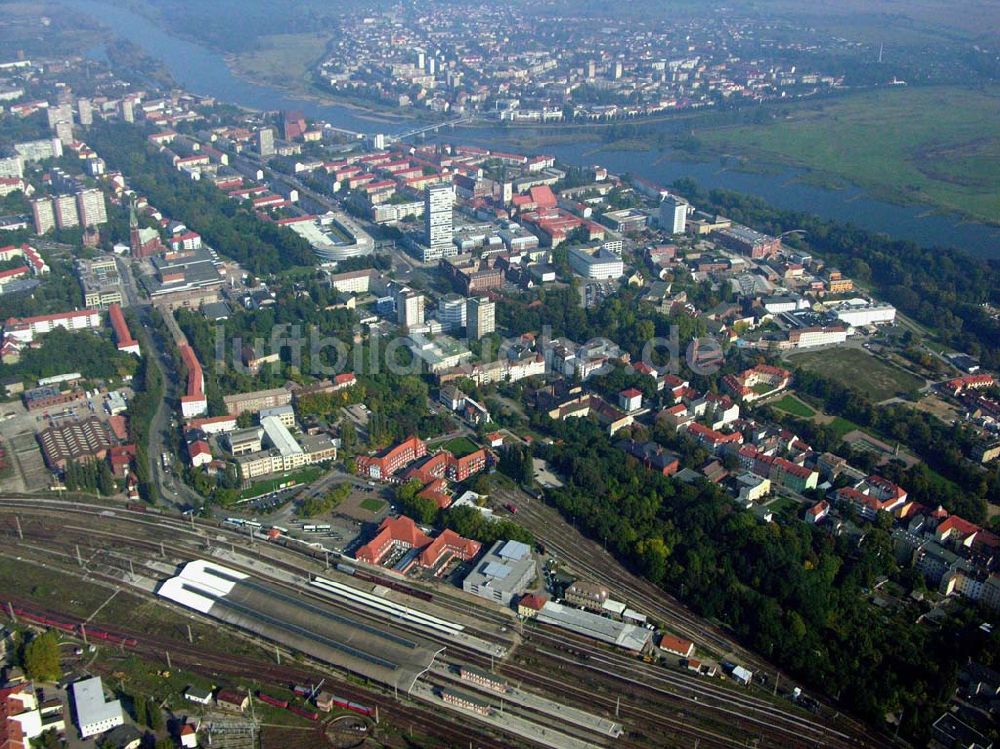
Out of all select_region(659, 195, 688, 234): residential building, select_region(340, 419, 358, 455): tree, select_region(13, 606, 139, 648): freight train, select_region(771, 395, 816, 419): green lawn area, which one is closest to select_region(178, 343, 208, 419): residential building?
select_region(340, 419, 358, 455): tree

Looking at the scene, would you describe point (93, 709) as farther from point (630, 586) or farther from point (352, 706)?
point (630, 586)

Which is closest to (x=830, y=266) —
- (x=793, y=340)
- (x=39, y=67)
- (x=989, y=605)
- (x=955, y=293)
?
(x=955, y=293)

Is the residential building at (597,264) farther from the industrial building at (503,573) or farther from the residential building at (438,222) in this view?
the industrial building at (503,573)

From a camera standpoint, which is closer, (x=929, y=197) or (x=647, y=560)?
(x=647, y=560)

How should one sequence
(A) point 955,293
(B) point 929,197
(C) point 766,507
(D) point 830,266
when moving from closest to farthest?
(C) point 766,507 → (A) point 955,293 → (D) point 830,266 → (B) point 929,197

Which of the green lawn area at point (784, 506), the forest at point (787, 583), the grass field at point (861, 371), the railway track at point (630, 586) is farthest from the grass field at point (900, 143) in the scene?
the railway track at point (630, 586)

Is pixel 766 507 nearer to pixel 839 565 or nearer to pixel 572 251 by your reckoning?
pixel 839 565

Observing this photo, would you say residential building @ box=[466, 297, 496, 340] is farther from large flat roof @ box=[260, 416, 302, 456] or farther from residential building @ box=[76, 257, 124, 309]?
residential building @ box=[76, 257, 124, 309]
